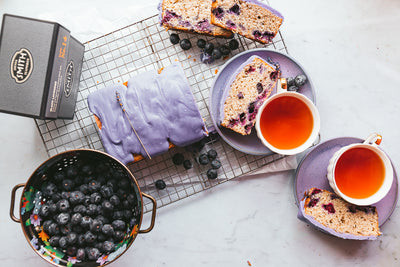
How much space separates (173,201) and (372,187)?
126 centimetres

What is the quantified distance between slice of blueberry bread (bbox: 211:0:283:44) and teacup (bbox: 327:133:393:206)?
879 millimetres

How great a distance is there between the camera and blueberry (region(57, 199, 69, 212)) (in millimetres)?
2029

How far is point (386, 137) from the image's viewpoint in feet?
8.43

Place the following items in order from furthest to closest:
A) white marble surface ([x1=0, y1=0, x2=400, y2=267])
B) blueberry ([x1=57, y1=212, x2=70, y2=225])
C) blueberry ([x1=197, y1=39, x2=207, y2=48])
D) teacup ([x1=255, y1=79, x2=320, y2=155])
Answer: white marble surface ([x1=0, y1=0, x2=400, y2=267]) < blueberry ([x1=197, y1=39, x2=207, y2=48]) < teacup ([x1=255, y1=79, x2=320, y2=155]) < blueberry ([x1=57, y1=212, x2=70, y2=225])

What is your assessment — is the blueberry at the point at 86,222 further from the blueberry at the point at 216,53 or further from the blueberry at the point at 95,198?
the blueberry at the point at 216,53

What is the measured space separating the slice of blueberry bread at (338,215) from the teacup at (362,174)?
87 mm

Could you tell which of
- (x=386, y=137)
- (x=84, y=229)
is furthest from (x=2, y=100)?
(x=386, y=137)

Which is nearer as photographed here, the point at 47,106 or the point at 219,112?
the point at 47,106

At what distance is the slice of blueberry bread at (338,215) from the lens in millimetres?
2293

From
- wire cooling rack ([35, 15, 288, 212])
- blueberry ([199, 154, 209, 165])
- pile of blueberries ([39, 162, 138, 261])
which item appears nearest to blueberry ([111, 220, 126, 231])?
pile of blueberries ([39, 162, 138, 261])

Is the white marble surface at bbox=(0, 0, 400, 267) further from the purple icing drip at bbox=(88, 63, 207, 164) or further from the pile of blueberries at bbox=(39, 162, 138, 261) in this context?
the purple icing drip at bbox=(88, 63, 207, 164)

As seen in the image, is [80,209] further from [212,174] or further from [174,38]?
[174,38]

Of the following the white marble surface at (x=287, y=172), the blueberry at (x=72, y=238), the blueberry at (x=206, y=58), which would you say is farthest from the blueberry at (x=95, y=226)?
the blueberry at (x=206, y=58)

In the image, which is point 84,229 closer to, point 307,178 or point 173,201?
point 173,201
